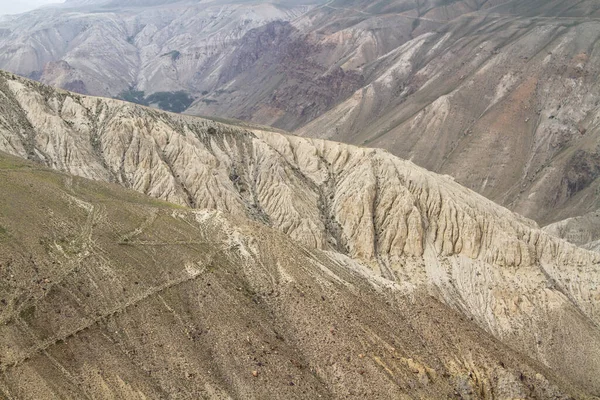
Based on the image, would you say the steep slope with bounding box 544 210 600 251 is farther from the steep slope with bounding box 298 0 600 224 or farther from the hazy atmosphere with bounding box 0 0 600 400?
the steep slope with bounding box 298 0 600 224

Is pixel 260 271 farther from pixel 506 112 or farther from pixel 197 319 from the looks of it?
pixel 506 112

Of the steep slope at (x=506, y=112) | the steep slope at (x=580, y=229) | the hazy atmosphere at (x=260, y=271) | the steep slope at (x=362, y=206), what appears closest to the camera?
the hazy atmosphere at (x=260, y=271)

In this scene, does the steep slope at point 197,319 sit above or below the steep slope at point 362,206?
above

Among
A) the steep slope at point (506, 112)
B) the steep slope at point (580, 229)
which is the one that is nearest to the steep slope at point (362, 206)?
the steep slope at point (580, 229)

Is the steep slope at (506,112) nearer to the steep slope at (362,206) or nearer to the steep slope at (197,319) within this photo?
the steep slope at (362,206)

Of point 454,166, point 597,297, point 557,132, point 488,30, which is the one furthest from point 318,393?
point 488,30

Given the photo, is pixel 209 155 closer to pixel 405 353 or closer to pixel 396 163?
pixel 396 163

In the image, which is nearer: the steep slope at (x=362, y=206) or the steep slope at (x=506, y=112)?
the steep slope at (x=362, y=206)
